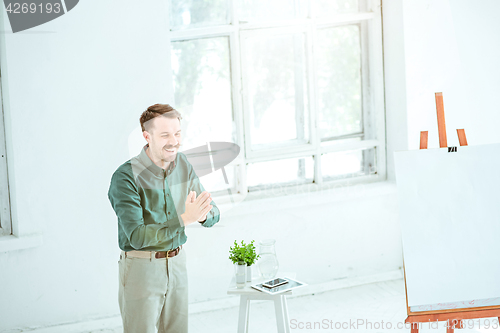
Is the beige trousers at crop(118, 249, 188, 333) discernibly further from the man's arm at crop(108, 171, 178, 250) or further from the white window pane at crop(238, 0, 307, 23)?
the white window pane at crop(238, 0, 307, 23)

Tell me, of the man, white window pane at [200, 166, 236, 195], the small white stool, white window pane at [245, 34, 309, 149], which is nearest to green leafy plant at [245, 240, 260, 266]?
the small white stool

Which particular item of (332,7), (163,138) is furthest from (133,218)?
(332,7)

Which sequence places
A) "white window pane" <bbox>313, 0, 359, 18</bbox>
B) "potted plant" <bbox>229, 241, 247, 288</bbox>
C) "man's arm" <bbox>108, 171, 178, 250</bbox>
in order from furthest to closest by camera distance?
"white window pane" <bbox>313, 0, 359, 18</bbox> → "potted plant" <bbox>229, 241, 247, 288</bbox> → "man's arm" <bbox>108, 171, 178, 250</bbox>

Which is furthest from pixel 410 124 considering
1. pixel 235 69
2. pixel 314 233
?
pixel 235 69

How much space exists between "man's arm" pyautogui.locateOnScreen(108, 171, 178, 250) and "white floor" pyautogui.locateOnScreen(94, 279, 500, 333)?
1.43m

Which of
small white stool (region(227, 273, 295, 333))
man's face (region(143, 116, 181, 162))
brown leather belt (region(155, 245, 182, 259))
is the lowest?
small white stool (region(227, 273, 295, 333))

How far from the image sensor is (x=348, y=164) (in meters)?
4.42

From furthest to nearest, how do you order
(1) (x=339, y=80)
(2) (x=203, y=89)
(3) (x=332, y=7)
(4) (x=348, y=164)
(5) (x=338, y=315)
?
(4) (x=348, y=164)
(1) (x=339, y=80)
(3) (x=332, y=7)
(2) (x=203, y=89)
(5) (x=338, y=315)

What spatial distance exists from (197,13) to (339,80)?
4.14 feet

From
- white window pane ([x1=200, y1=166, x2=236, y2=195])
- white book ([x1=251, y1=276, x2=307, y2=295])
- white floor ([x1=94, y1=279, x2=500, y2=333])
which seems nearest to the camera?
white book ([x1=251, y1=276, x2=307, y2=295])

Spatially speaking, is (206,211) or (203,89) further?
(203,89)

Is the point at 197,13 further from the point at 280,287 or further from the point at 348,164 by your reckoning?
the point at 280,287

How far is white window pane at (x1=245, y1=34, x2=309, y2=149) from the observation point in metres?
4.04

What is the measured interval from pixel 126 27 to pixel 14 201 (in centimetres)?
135
